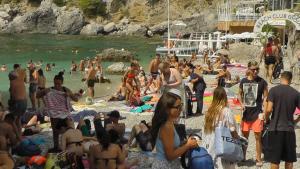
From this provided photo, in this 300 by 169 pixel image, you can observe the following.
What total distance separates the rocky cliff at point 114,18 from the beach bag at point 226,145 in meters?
56.8

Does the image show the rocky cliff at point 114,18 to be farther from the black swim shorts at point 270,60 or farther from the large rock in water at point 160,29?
the black swim shorts at point 270,60

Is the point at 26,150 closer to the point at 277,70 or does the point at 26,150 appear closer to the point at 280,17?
the point at 277,70

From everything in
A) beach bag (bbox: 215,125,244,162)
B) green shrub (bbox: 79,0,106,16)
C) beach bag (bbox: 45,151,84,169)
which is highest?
green shrub (bbox: 79,0,106,16)

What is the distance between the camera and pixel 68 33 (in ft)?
223

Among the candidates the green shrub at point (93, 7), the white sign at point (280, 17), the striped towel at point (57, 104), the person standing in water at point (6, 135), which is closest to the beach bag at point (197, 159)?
the person standing in water at point (6, 135)

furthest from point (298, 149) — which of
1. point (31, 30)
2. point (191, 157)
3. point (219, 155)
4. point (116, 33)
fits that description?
point (31, 30)

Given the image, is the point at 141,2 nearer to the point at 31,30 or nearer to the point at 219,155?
the point at 31,30

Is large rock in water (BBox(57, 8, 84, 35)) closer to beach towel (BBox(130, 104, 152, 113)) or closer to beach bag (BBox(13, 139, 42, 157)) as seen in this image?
beach towel (BBox(130, 104, 152, 113))

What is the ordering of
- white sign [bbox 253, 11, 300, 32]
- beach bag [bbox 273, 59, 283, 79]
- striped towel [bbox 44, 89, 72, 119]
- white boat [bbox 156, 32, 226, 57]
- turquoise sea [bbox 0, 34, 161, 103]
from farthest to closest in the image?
1. white boat [bbox 156, 32, 226, 57]
2. turquoise sea [bbox 0, 34, 161, 103]
3. white sign [bbox 253, 11, 300, 32]
4. beach bag [bbox 273, 59, 283, 79]
5. striped towel [bbox 44, 89, 72, 119]

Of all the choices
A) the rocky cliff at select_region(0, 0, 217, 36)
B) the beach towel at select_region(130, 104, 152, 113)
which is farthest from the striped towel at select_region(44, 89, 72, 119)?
the rocky cliff at select_region(0, 0, 217, 36)

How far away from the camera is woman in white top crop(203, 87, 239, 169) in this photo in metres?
5.98

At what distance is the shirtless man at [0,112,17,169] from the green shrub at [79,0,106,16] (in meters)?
65.0

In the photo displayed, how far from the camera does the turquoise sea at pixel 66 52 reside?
24.3 m

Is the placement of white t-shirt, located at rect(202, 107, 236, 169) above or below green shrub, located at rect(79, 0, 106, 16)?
below
